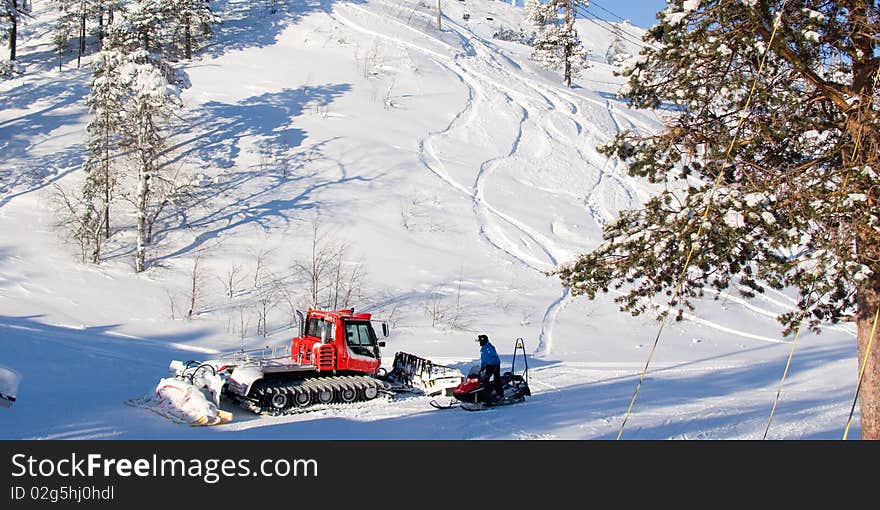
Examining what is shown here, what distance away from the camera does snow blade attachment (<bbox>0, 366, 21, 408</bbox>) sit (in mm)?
8797

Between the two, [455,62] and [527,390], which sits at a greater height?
[455,62]

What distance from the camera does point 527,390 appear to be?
1577 cm

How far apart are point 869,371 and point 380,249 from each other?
23.8 metres

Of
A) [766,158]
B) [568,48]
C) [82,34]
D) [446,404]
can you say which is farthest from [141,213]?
[568,48]

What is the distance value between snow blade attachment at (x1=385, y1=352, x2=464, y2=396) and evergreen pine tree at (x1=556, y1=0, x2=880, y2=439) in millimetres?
6500

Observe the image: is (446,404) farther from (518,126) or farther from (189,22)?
(189,22)

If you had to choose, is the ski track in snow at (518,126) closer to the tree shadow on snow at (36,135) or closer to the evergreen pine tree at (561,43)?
the evergreen pine tree at (561,43)

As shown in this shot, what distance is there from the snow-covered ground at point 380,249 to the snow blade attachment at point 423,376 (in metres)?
1.06

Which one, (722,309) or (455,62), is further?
(455,62)

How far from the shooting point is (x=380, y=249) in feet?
104

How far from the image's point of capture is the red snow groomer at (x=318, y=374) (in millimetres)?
14273
